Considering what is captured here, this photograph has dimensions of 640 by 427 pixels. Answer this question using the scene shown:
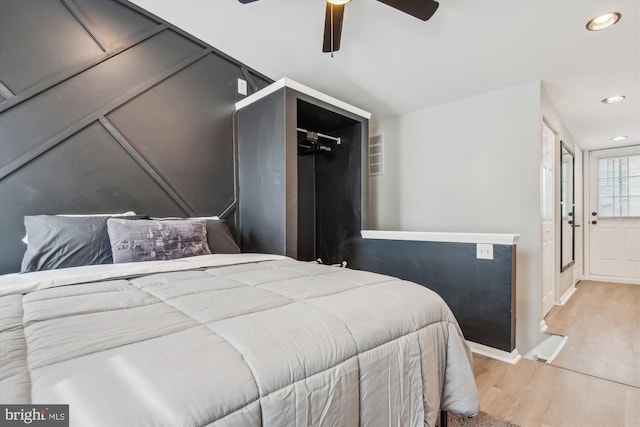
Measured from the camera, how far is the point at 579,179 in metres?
4.98

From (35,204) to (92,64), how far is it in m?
1.05

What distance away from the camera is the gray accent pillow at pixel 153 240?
5.76ft

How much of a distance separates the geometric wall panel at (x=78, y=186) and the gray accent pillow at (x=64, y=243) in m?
0.25

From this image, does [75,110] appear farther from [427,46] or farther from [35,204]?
[427,46]

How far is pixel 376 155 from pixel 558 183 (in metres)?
2.07

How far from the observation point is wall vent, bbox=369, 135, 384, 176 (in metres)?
3.79

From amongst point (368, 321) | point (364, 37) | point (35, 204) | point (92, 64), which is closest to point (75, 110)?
point (92, 64)

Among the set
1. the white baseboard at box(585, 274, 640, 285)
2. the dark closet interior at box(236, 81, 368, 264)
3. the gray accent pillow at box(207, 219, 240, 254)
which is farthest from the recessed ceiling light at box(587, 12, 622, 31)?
the white baseboard at box(585, 274, 640, 285)

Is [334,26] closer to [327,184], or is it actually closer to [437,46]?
[437,46]

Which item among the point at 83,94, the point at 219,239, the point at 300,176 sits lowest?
the point at 219,239

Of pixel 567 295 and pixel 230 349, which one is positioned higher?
pixel 230 349

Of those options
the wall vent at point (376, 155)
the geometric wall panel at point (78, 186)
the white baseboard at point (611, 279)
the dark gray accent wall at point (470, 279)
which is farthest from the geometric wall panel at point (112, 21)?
the white baseboard at point (611, 279)

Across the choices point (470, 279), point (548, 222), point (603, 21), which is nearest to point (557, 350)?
point (470, 279)

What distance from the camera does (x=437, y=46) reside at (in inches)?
95.1
